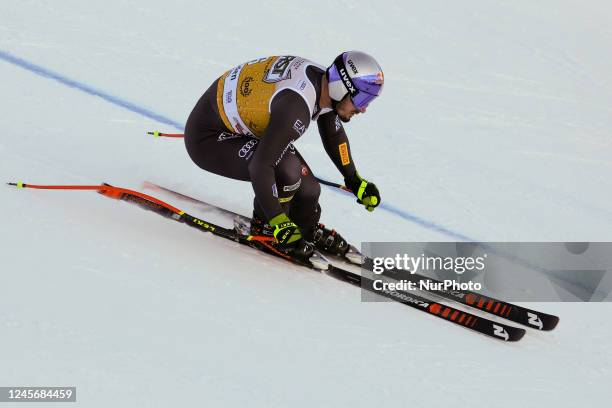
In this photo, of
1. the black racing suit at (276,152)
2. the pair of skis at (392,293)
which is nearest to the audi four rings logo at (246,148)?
the black racing suit at (276,152)

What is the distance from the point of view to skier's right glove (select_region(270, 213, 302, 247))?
3.99 metres

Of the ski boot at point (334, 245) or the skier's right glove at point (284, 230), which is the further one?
the ski boot at point (334, 245)

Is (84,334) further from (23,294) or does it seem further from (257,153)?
Answer: (257,153)

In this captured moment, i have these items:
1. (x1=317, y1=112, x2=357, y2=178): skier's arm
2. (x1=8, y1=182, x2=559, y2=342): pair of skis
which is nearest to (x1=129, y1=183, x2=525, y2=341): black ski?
(x1=8, y1=182, x2=559, y2=342): pair of skis

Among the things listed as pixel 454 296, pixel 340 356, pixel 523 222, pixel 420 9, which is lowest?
pixel 340 356

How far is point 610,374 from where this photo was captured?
4105 millimetres

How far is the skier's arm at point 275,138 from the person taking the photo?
3857mm

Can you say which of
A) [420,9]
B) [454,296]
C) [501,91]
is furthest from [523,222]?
[420,9]

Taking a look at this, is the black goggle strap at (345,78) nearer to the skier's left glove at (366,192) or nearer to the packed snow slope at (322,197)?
the skier's left glove at (366,192)

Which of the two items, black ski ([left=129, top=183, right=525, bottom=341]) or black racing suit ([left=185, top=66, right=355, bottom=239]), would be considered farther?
black ski ([left=129, top=183, right=525, bottom=341])

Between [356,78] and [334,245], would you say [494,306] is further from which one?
[356,78]

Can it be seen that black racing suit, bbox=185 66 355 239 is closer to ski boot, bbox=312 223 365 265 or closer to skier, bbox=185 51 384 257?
skier, bbox=185 51 384 257

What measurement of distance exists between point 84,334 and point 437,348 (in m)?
1.83

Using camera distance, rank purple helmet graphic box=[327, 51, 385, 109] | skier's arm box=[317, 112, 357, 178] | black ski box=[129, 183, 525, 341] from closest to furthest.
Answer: purple helmet graphic box=[327, 51, 385, 109]
black ski box=[129, 183, 525, 341]
skier's arm box=[317, 112, 357, 178]
